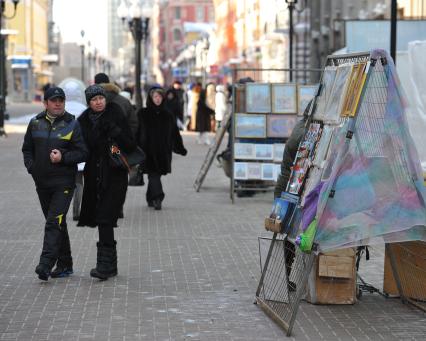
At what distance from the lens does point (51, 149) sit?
385 inches

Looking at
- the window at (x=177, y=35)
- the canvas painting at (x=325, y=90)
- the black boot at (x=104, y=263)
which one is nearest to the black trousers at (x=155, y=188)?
the black boot at (x=104, y=263)

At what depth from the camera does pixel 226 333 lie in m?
7.86

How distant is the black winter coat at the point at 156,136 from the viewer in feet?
52.2

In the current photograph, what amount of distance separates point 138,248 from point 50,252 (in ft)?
7.81

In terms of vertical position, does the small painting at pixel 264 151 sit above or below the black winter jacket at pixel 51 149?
below

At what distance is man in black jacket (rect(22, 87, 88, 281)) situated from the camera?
9742 mm

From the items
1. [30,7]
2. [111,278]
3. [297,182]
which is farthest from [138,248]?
[30,7]

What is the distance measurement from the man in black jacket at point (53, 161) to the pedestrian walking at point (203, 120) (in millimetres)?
22262

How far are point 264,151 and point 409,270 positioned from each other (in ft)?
26.8

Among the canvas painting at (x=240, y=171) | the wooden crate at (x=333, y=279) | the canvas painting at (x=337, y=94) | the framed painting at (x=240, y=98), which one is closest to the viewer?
the canvas painting at (x=337, y=94)

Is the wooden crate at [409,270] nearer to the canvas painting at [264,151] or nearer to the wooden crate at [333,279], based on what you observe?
the wooden crate at [333,279]

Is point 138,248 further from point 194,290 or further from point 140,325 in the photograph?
point 140,325

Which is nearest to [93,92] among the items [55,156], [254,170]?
[55,156]

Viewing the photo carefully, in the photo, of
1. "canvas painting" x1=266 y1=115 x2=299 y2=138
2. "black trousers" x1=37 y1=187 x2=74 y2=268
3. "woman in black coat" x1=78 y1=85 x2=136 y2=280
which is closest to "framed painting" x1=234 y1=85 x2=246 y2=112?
"canvas painting" x1=266 y1=115 x2=299 y2=138
